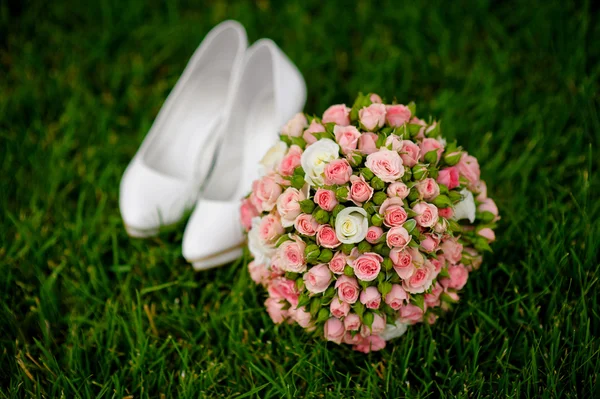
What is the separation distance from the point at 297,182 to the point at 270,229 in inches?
4.6

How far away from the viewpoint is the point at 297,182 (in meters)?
1.23

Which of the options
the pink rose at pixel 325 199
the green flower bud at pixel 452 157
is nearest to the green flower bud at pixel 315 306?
the pink rose at pixel 325 199

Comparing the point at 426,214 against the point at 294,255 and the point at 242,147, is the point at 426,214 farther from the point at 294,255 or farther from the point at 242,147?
the point at 242,147

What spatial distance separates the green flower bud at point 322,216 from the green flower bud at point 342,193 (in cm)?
4

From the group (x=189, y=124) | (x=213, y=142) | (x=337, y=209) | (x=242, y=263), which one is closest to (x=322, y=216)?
(x=337, y=209)

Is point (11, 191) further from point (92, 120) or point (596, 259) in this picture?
point (596, 259)

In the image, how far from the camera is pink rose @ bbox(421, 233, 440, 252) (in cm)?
118

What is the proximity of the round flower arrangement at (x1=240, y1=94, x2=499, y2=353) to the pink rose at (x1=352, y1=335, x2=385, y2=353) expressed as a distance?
0.4 inches

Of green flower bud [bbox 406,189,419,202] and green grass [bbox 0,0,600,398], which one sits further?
green grass [bbox 0,0,600,398]

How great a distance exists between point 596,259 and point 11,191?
1755 mm

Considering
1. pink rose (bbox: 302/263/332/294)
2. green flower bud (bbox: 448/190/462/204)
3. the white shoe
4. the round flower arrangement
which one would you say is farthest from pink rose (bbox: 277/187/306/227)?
the white shoe

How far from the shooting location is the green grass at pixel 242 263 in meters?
1.41

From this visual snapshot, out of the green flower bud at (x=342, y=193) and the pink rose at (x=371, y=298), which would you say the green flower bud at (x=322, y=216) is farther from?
the pink rose at (x=371, y=298)

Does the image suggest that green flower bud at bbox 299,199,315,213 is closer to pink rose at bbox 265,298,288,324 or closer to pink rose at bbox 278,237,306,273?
pink rose at bbox 278,237,306,273
